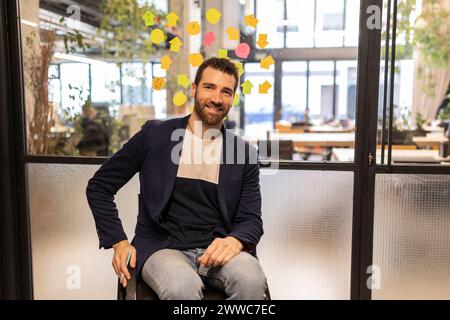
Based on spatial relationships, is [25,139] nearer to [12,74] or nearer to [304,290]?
[12,74]

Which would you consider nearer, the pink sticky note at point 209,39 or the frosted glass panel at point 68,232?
the pink sticky note at point 209,39

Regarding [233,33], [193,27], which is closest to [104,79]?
[193,27]

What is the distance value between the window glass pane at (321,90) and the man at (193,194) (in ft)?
25.0

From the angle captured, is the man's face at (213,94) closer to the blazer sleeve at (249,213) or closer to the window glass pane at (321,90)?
the blazer sleeve at (249,213)

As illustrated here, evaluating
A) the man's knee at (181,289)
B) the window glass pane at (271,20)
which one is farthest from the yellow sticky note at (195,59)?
the man's knee at (181,289)

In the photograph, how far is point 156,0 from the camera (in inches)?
98.3

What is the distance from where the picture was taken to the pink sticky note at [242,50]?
2.21 metres

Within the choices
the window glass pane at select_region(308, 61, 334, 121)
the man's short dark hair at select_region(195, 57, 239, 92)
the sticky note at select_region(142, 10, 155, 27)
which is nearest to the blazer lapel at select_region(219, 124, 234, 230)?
the man's short dark hair at select_region(195, 57, 239, 92)

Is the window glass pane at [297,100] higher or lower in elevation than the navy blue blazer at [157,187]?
higher

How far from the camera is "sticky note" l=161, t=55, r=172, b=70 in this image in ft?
7.73

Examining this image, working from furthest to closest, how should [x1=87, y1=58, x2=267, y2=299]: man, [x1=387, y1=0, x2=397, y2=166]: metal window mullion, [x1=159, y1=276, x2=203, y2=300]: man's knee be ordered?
[x1=387, y1=0, x2=397, y2=166]: metal window mullion, [x1=87, y1=58, x2=267, y2=299]: man, [x1=159, y1=276, x2=203, y2=300]: man's knee

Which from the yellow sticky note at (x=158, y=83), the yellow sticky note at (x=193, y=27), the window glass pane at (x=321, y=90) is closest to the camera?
the yellow sticky note at (x=193, y=27)

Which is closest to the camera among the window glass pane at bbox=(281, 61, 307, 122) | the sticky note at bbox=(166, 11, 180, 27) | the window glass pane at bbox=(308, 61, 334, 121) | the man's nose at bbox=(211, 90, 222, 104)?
the man's nose at bbox=(211, 90, 222, 104)

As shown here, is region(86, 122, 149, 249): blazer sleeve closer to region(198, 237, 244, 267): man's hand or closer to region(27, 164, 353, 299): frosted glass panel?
region(198, 237, 244, 267): man's hand
